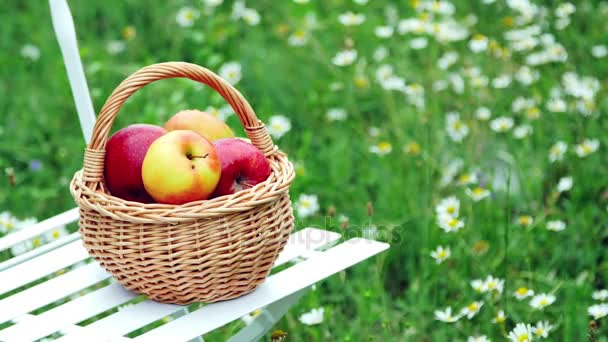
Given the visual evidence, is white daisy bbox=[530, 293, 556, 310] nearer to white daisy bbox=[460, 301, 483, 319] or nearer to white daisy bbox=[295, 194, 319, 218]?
white daisy bbox=[460, 301, 483, 319]

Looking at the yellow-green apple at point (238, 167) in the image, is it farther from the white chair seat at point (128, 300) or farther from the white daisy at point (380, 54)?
the white daisy at point (380, 54)

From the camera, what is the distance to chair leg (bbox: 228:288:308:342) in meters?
1.68

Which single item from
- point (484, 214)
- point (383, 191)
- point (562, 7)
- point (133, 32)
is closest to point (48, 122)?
point (133, 32)

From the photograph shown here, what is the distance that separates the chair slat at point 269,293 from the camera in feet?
4.86

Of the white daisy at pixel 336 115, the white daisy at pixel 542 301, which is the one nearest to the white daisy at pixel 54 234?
the white daisy at pixel 336 115

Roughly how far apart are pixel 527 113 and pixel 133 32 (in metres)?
1.54

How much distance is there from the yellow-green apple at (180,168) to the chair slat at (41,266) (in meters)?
0.35

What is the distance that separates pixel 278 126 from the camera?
112 inches

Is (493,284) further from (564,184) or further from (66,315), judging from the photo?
(66,315)

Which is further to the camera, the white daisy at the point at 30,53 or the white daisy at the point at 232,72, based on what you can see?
the white daisy at the point at 30,53

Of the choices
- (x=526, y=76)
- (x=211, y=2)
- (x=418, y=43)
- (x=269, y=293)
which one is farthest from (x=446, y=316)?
(x=211, y=2)

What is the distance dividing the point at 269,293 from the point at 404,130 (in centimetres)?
146

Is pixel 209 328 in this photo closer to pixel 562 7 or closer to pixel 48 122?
pixel 48 122

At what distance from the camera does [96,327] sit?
1.51 meters
